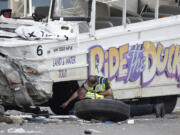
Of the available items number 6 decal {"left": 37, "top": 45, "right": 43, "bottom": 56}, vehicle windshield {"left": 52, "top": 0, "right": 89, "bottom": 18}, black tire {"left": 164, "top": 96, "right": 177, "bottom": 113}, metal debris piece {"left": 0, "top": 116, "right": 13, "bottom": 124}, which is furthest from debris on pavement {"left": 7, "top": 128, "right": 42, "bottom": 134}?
black tire {"left": 164, "top": 96, "right": 177, "bottom": 113}

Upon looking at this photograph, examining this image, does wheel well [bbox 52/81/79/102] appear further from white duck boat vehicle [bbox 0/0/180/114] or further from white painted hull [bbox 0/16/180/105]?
white painted hull [bbox 0/16/180/105]

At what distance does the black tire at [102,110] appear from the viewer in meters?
11.6

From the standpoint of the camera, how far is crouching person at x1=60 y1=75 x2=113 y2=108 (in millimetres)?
12359

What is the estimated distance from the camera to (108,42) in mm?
12508

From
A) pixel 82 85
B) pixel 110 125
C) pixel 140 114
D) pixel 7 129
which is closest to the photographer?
pixel 7 129

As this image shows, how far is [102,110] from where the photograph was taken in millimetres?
11633

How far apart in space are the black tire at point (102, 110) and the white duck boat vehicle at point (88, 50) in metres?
0.76

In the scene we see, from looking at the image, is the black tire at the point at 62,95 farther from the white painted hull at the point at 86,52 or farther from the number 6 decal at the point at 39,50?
the number 6 decal at the point at 39,50

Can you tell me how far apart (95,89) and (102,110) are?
1132 millimetres

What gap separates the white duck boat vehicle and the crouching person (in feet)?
0.40

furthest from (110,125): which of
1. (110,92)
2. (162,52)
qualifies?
(162,52)

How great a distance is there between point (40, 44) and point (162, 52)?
231 cm

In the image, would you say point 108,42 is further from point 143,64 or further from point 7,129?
point 7,129

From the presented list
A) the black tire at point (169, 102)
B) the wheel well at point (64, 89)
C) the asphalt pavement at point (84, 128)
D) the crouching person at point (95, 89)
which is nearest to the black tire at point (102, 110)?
the asphalt pavement at point (84, 128)
